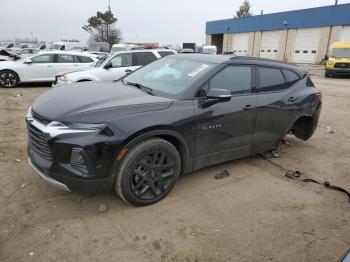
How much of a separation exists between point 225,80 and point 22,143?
366cm

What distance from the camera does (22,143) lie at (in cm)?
562

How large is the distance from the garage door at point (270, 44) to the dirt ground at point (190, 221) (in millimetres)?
38604

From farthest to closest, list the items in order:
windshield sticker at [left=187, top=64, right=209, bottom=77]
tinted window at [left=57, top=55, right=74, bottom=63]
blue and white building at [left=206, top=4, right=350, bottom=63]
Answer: blue and white building at [left=206, top=4, right=350, bottom=63] → tinted window at [left=57, top=55, right=74, bottom=63] → windshield sticker at [left=187, top=64, right=209, bottom=77]

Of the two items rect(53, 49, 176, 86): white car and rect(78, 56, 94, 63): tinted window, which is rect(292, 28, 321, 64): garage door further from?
rect(53, 49, 176, 86): white car

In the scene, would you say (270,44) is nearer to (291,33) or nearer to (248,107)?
(291,33)

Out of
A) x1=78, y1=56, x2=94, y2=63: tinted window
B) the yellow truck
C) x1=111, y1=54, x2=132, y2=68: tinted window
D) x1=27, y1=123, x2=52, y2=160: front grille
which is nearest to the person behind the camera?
x1=27, y1=123, x2=52, y2=160: front grille

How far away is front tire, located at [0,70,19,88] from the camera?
12.8 metres

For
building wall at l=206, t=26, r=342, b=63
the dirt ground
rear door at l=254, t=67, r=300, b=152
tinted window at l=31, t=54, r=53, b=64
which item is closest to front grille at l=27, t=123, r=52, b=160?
the dirt ground

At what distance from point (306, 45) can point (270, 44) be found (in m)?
5.62

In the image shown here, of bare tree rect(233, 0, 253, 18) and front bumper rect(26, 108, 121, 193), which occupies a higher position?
bare tree rect(233, 0, 253, 18)

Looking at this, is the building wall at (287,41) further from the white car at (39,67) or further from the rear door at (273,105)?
the rear door at (273,105)

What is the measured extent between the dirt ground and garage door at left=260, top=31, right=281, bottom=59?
127 feet

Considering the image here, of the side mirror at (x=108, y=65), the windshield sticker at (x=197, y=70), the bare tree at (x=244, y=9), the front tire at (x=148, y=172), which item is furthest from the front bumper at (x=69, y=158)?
the bare tree at (x=244, y=9)

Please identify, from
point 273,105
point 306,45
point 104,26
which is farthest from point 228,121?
point 104,26
